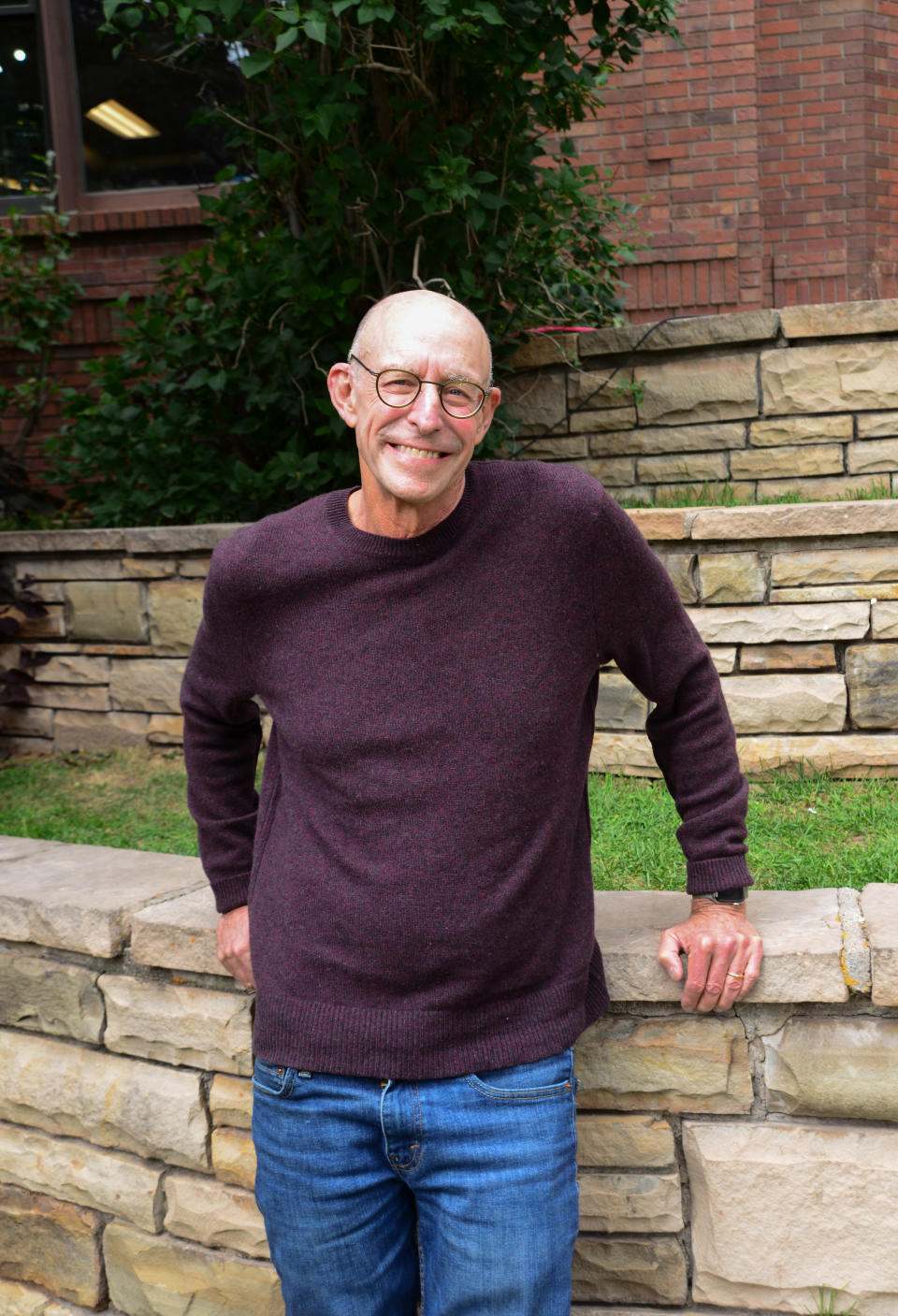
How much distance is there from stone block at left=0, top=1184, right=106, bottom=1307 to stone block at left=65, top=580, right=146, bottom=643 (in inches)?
93.4

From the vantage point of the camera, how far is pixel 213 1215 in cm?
213

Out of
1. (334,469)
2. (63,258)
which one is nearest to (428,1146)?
(334,469)

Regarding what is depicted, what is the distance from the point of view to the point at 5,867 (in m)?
2.50

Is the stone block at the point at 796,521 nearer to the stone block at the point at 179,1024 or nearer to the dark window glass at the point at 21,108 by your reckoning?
the stone block at the point at 179,1024

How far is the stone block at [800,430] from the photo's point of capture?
4457 mm

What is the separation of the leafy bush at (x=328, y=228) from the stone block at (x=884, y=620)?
5.32 feet

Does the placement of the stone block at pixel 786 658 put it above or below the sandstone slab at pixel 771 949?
above

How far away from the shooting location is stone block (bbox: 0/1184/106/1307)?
7.57ft

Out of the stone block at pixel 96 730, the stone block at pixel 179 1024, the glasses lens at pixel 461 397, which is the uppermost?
the glasses lens at pixel 461 397

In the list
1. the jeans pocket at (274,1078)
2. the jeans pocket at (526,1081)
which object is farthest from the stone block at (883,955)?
the jeans pocket at (274,1078)

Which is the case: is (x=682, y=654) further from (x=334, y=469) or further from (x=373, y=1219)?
(x=334, y=469)

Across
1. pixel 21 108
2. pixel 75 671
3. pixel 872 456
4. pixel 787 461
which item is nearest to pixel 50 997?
pixel 75 671

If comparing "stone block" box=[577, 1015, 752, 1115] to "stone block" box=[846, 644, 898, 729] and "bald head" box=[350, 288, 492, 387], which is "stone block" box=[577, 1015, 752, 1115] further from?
"stone block" box=[846, 644, 898, 729]

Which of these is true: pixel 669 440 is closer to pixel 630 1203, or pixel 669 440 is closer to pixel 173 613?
pixel 173 613
